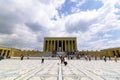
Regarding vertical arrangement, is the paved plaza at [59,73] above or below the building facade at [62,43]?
below

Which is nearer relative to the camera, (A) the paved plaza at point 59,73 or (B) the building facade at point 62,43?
(A) the paved plaza at point 59,73

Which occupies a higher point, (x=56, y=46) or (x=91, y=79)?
(x=56, y=46)

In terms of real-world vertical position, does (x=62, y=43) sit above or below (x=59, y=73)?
above

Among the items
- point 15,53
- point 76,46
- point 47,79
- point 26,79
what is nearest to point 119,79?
point 47,79

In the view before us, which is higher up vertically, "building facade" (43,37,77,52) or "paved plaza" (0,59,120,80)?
"building facade" (43,37,77,52)

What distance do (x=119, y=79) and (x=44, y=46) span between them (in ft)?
241

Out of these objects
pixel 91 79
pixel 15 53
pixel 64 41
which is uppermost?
pixel 64 41

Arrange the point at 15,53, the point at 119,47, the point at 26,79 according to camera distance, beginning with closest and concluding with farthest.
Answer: the point at 26,79, the point at 119,47, the point at 15,53

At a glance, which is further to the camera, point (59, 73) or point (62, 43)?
point (62, 43)

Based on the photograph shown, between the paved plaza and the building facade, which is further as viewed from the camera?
the building facade


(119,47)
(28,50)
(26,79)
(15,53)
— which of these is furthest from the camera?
(28,50)

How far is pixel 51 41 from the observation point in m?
80.3

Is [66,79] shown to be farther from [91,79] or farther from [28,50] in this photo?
[28,50]

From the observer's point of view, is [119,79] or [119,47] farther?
[119,47]
